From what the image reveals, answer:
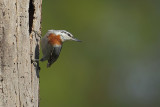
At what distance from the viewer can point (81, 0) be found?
17.1 metres

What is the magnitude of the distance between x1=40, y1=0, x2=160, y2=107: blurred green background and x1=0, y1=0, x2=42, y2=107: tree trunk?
6.62m

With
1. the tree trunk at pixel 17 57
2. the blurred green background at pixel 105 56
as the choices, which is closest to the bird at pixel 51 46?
the tree trunk at pixel 17 57

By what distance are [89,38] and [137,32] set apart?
264 centimetres

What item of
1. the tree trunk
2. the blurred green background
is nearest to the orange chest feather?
the tree trunk

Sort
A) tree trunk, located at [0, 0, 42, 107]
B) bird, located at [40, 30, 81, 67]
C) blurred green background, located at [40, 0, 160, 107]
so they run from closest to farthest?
1. tree trunk, located at [0, 0, 42, 107]
2. bird, located at [40, 30, 81, 67]
3. blurred green background, located at [40, 0, 160, 107]

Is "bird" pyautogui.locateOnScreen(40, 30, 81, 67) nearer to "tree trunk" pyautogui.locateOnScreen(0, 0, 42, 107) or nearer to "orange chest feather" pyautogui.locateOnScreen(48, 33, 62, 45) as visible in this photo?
"orange chest feather" pyautogui.locateOnScreen(48, 33, 62, 45)

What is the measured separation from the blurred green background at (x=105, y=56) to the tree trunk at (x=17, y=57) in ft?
21.7

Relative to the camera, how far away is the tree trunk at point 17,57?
7.09 meters

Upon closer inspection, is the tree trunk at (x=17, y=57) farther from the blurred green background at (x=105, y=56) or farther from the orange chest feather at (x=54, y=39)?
the blurred green background at (x=105, y=56)

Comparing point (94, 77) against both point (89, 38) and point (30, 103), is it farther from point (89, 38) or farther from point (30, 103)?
point (30, 103)

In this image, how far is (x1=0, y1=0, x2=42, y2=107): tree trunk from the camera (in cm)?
709

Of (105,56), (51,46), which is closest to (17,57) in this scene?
(51,46)

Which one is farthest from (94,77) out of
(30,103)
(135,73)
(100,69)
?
(30,103)

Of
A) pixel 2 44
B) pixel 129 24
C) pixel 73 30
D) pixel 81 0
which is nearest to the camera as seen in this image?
pixel 2 44
